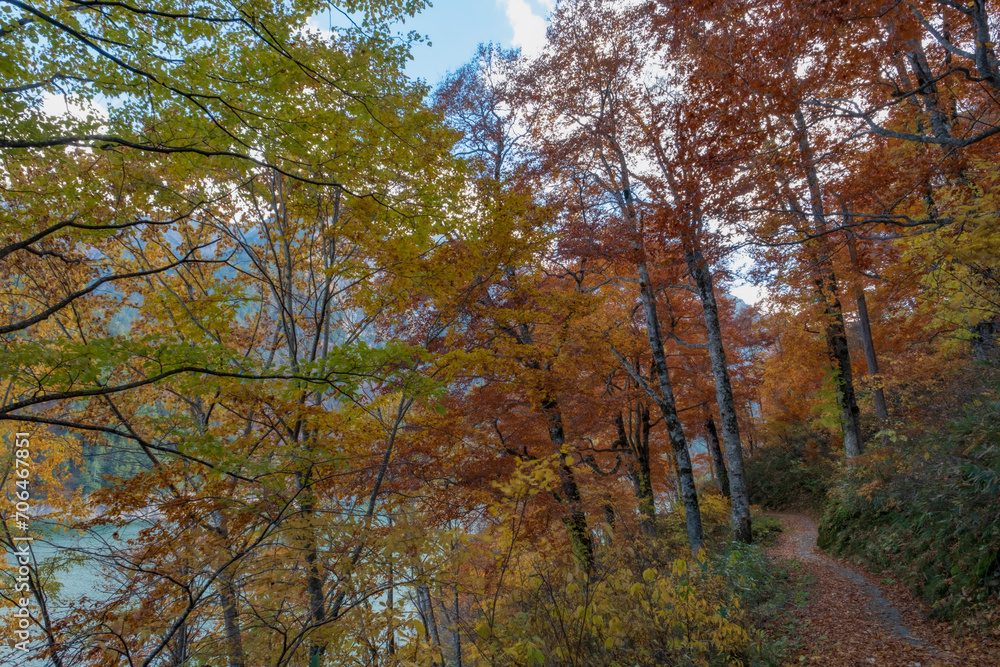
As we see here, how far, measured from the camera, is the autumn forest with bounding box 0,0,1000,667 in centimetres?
357

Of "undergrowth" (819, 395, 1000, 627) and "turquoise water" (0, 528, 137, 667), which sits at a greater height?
"turquoise water" (0, 528, 137, 667)

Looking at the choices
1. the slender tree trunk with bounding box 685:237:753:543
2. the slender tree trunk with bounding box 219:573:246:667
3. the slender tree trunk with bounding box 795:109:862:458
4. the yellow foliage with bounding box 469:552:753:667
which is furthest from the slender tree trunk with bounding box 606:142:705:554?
the slender tree trunk with bounding box 219:573:246:667

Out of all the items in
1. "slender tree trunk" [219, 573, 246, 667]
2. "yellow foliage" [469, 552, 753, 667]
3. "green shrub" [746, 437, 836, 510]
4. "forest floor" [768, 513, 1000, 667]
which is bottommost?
"green shrub" [746, 437, 836, 510]

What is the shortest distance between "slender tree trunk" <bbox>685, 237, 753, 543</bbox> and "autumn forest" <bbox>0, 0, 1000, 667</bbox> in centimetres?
7

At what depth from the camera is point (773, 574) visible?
274 inches

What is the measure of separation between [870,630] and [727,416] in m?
4.31

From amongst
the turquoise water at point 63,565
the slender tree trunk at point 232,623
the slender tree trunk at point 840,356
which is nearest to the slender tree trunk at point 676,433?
the slender tree trunk at point 840,356

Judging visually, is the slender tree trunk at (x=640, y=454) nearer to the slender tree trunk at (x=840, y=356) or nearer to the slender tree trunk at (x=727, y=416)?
the slender tree trunk at (x=727, y=416)

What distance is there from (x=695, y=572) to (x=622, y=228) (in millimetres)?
6305

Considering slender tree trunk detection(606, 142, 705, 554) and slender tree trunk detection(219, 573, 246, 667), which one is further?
slender tree trunk detection(606, 142, 705, 554)

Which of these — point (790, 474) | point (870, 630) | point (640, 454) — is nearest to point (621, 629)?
point (870, 630)

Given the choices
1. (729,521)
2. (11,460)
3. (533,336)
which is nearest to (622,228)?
(533,336)

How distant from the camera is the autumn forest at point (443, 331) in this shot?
11.7ft

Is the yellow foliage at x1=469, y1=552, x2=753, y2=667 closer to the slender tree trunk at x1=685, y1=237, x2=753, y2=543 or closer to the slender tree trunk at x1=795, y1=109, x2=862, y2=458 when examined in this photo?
the slender tree trunk at x1=685, y1=237, x2=753, y2=543
